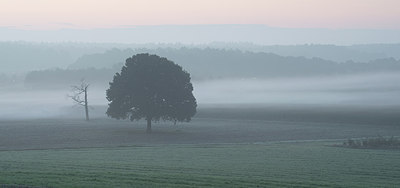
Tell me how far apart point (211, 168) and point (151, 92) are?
113 feet

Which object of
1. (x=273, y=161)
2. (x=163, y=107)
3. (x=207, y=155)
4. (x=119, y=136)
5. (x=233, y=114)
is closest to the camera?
(x=273, y=161)

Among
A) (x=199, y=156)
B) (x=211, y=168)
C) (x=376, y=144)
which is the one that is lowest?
(x=211, y=168)

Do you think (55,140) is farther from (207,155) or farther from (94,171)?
(94,171)

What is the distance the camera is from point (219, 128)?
241 feet

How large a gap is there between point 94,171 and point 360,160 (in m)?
18.1

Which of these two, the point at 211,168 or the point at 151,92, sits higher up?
the point at 151,92

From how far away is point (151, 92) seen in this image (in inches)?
2670

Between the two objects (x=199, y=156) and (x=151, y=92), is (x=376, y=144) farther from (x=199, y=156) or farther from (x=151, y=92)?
(x=151, y=92)

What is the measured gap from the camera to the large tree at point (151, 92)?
67625mm

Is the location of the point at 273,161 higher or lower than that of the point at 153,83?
lower

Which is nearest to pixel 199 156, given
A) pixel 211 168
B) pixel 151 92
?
pixel 211 168

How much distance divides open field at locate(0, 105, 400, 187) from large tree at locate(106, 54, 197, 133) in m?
2.36

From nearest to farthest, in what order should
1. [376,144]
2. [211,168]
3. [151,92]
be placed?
[211,168], [376,144], [151,92]

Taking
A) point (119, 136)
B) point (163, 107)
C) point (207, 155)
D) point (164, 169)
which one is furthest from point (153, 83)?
point (164, 169)
